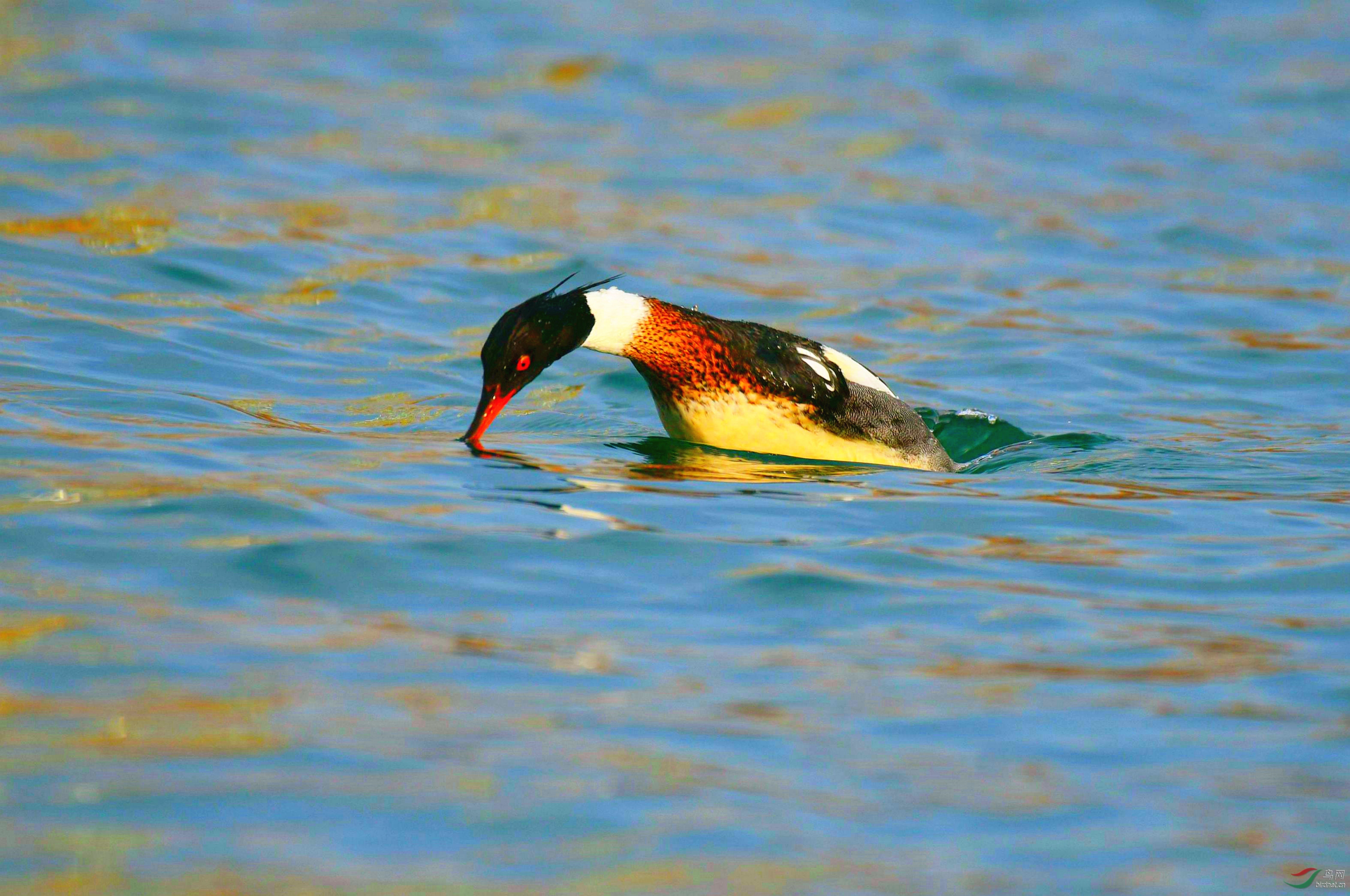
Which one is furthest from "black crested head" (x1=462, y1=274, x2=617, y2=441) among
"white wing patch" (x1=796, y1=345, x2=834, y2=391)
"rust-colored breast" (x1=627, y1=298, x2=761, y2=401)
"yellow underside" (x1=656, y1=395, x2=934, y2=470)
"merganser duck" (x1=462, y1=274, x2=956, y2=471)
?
"white wing patch" (x1=796, y1=345, x2=834, y2=391)

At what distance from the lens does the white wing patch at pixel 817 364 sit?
8445 mm

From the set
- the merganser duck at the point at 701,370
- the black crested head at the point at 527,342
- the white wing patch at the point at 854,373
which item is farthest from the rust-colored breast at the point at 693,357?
the white wing patch at the point at 854,373

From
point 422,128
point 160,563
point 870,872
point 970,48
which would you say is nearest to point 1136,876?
point 870,872

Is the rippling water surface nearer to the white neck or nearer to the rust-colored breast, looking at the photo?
the rust-colored breast

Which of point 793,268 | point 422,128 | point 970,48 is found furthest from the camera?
point 970,48

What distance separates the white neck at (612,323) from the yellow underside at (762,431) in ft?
Result: 1.40

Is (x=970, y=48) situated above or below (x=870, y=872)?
above

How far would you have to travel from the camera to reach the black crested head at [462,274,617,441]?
8086mm

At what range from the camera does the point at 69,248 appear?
499 inches

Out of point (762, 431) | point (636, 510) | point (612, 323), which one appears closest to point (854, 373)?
point (762, 431)

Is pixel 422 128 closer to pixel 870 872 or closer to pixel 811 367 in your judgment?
pixel 811 367

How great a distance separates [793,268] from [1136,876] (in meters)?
10.8

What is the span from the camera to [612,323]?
8.30m

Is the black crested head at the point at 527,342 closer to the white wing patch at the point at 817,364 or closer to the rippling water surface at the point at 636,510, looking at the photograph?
the rippling water surface at the point at 636,510
